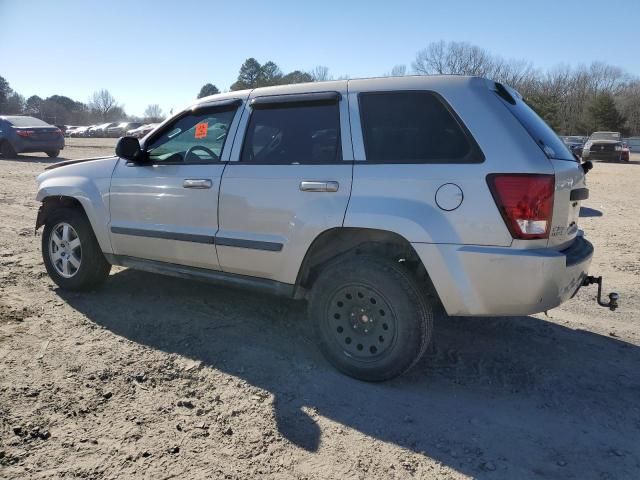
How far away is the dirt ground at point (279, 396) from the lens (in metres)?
2.64

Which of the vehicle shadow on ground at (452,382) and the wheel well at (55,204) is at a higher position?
the wheel well at (55,204)

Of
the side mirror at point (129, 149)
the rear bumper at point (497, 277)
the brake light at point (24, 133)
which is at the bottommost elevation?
the rear bumper at point (497, 277)

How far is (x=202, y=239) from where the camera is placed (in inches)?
159

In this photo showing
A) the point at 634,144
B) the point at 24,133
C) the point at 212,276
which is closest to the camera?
the point at 212,276

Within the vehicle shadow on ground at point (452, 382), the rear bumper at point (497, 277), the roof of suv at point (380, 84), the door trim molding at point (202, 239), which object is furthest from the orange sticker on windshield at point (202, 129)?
the rear bumper at point (497, 277)

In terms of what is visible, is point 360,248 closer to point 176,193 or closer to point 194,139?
point 176,193

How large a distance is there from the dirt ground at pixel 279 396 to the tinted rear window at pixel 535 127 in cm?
151

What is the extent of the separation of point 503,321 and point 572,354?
698 millimetres

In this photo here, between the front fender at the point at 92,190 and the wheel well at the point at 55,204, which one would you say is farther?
the wheel well at the point at 55,204

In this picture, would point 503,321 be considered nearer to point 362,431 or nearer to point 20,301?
point 362,431

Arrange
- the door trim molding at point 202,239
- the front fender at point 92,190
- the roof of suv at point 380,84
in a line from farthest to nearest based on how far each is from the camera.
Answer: the front fender at point 92,190 → the door trim molding at point 202,239 → the roof of suv at point 380,84

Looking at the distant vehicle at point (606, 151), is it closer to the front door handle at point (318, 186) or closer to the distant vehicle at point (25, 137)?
the distant vehicle at point (25, 137)

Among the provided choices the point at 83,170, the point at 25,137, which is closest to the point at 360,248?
the point at 83,170

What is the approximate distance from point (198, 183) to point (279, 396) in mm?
1734
